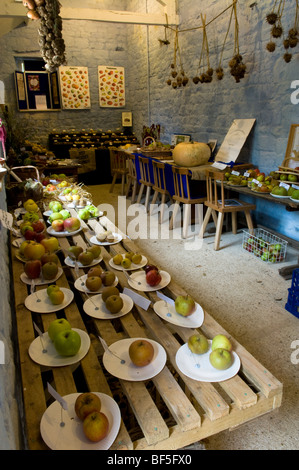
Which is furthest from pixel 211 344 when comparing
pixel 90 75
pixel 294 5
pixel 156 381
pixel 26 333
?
pixel 90 75

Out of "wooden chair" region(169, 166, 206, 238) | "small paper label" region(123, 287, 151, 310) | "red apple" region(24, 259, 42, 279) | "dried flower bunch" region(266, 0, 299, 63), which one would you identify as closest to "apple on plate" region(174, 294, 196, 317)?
"small paper label" region(123, 287, 151, 310)

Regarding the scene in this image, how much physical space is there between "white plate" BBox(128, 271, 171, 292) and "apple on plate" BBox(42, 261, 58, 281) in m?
0.45

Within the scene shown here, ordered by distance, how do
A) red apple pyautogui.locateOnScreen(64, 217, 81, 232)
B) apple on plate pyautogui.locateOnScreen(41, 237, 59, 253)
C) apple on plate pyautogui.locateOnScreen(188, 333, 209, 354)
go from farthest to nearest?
1. red apple pyautogui.locateOnScreen(64, 217, 81, 232)
2. apple on plate pyautogui.locateOnScreen(41, 237, 59, 253)
3. apple on plate pyautogui.locateOnScreen(188, 333, 209, 354)

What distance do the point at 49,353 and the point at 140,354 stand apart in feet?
1.27

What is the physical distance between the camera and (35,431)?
105 cm

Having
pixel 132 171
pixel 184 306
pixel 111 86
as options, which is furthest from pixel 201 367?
pixel 111 86

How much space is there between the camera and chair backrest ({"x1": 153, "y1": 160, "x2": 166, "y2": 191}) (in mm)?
4879

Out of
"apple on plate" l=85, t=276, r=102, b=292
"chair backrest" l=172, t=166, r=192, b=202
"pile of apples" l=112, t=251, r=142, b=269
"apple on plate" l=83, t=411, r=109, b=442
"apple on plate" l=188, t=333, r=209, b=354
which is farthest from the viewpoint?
"chair backrest" l=172, t=166, r=192, b=202

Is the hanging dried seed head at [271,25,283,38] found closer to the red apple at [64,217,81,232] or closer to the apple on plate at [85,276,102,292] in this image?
the red apple at [64,217,81,232]

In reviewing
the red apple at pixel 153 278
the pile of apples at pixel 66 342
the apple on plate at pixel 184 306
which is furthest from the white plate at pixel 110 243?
the pile of apples at pixel 66 342

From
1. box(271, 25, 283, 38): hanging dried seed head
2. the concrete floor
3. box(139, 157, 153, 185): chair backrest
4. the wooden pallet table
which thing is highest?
box(271, 25, 283, 38): hanging dried seed head

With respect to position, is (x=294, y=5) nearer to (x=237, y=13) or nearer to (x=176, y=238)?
(x=237, y=13)

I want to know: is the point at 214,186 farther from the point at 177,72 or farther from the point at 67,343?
the point at 177,72
